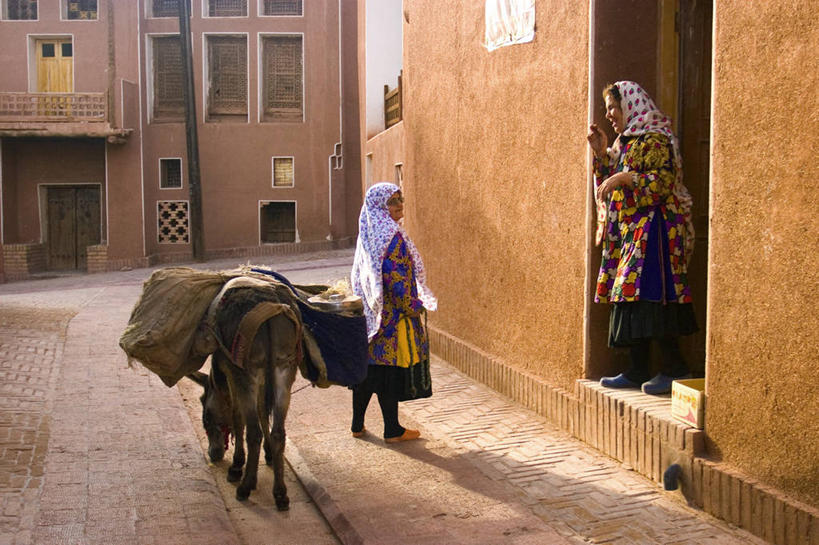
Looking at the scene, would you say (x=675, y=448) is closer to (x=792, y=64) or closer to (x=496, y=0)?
(x=792, y=64)

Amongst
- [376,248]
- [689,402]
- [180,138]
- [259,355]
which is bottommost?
[689,402]

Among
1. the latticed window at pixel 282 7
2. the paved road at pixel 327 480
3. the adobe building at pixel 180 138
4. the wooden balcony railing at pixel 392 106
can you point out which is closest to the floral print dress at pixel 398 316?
the paved road at pixel 327 480

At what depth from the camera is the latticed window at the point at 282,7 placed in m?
23.6

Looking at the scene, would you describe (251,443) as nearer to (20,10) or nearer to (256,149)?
(256,149)

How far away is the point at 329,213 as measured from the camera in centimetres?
2386

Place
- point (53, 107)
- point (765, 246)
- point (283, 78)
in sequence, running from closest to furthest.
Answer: point (765, 246)
point (53, 107)
point (283, 78)

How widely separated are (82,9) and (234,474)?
71.4 feet

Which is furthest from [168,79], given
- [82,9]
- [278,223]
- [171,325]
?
[171,325]

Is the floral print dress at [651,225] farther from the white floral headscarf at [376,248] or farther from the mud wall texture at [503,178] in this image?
the white floral headscarf at [376,248]

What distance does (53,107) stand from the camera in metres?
22.5

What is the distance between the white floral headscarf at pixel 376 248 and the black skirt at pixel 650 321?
1341 mm

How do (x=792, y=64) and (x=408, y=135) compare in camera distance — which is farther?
(x=408, y=135)

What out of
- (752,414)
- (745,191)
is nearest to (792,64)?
(745,191)

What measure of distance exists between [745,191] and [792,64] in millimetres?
635
